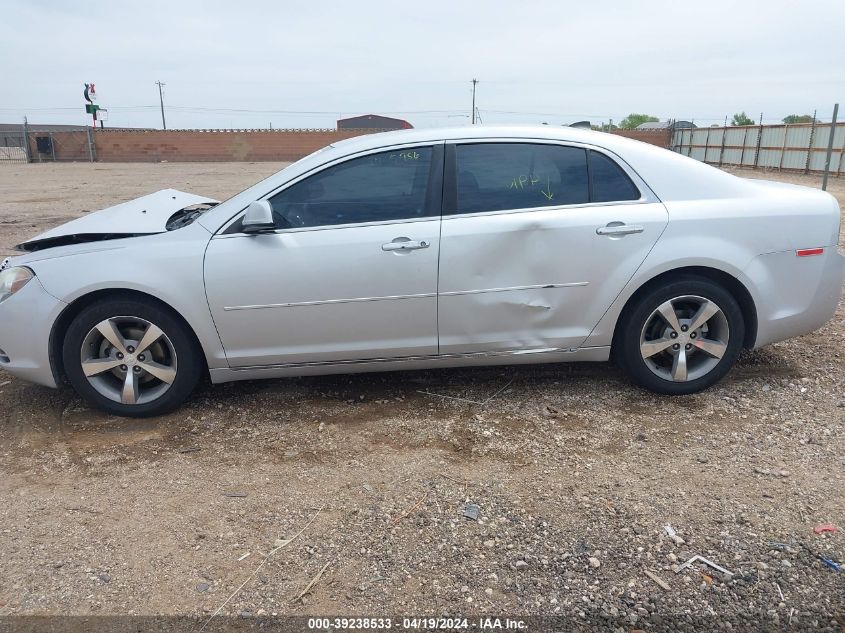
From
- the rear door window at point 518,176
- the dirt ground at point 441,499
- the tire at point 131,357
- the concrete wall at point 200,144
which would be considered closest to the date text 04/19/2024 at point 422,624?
the dirt ground at point 441,499

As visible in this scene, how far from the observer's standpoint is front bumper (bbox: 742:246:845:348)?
3.89 meters

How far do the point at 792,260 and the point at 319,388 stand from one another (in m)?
2.98

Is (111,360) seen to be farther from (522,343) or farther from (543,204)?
(543,204)

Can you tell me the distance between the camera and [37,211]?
1329cm

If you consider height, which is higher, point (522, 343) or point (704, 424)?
point (522, 343)

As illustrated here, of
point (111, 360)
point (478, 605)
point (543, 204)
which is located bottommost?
point (478, 605)

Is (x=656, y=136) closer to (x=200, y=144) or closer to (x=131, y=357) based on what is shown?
(x=200, y=144)

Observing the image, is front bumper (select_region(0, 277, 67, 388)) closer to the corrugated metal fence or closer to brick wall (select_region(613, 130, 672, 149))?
the corrugated metal fence

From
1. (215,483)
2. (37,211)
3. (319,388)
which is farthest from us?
(37,211)

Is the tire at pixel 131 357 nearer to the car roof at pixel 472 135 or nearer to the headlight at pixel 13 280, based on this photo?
the headlight at pixel 13 280

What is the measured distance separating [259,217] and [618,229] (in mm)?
2010

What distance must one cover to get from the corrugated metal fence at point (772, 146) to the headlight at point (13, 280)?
20389 mm

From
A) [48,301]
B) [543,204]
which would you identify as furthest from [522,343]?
[48,301]

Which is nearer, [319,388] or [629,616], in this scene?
[629,616]
